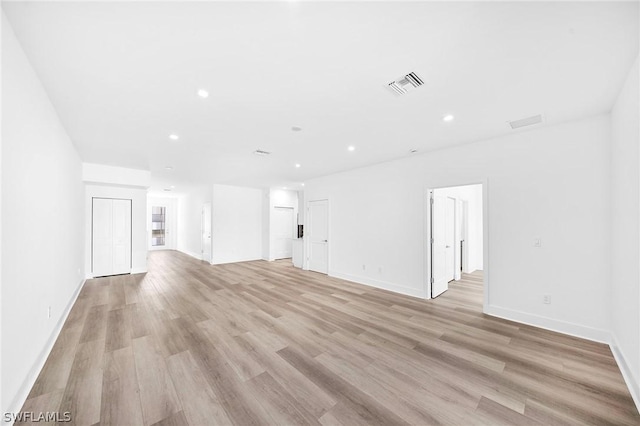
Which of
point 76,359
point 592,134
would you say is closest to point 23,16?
point 76,359

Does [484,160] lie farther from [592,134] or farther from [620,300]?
[620,300]

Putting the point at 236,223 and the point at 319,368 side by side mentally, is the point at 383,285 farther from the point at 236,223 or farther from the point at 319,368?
the point at 236,223

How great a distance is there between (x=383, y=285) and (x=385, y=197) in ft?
6.17

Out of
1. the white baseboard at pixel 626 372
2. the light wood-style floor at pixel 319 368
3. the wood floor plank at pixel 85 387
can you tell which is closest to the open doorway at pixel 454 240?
the light wood-style floor at pixel 319 368

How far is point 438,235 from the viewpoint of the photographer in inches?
185

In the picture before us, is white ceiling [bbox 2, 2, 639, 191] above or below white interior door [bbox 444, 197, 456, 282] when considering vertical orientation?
above

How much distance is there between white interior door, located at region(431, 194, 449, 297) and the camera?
448cm

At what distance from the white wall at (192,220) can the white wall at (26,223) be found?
224 inches

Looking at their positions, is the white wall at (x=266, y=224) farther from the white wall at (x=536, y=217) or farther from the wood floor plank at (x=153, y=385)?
the wood floor plank at (x=153, y=385)

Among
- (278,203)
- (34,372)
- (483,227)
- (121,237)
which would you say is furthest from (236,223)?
(483,227)

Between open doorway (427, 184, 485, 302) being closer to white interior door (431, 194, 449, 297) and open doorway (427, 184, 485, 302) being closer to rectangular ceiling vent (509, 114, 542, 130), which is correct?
white interior door (431, 194, 449, 297)

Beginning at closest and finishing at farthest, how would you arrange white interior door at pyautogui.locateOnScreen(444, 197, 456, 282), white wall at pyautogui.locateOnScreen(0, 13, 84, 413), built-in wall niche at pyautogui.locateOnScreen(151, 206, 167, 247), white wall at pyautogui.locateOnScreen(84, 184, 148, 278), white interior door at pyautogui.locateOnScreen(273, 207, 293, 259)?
white wall at pyautogui.locateOnScreen(0, 13, 84, 413) → white interior door at pyautogui.locateOnScreen(444, 197, 456, 282) → white wall at pyautogui.locateOnScreen(84, 184, 148, 278) → white interior door at pyautogui.locateOnScreen(273, 207, 293, 259) → built-in wall niche at pyautogui.locateOnScreen(151, 206, 167, 247)

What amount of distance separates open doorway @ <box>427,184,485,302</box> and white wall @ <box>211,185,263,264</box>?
20.6 feet

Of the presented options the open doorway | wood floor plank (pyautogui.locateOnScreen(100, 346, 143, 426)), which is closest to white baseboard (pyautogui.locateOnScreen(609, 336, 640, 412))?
the open doorway
